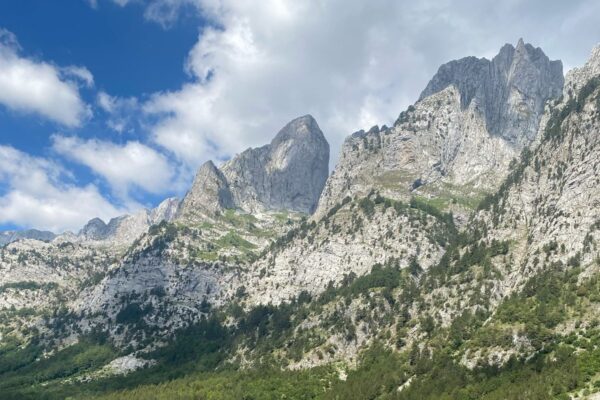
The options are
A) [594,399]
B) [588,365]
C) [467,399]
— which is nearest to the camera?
[594,399]

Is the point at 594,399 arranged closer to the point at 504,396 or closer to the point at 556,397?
the point at 556,397

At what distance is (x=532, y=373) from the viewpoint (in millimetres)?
196750

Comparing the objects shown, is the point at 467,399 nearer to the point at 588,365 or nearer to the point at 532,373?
the point at 532,373

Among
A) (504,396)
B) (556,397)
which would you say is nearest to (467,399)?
(504,396)

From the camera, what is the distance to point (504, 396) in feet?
599

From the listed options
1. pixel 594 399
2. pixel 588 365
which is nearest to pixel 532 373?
pixel 588 365

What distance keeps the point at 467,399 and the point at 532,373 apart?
2429 centimetres

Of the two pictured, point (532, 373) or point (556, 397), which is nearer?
point (556, 397)

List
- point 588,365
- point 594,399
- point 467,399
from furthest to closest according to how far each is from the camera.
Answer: point 467,399, point 588,365, point 594,399

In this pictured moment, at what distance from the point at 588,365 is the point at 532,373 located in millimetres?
20232

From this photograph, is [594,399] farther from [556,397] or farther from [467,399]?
[467,399]

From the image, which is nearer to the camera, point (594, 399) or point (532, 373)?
point (594, 399)

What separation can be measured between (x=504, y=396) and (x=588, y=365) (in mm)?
28565

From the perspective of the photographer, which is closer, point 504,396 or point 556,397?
point 556,397
